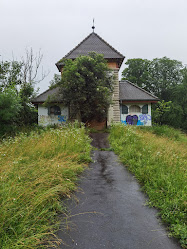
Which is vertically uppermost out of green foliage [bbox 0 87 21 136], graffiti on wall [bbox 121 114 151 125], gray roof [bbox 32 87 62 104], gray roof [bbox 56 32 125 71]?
gray roof [bbox 56 32 125 71]

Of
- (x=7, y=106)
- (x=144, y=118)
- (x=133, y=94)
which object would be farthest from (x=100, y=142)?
(x=133, y=94)

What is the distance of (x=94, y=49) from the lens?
18.9 m

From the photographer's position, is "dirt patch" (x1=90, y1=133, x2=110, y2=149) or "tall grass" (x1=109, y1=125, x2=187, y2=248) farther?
"dirt patch" (x1=90, y1=133, x2=110, y2=149)

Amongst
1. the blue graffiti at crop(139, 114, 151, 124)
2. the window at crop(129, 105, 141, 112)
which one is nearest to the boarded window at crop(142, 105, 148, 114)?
the blue graffiti at crop(139, 114, 151, 124)

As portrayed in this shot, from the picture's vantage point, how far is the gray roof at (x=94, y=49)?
59.1ft

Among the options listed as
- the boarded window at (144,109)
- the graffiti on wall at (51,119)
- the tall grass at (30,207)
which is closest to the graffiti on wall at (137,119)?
the boarded window at (144,109)

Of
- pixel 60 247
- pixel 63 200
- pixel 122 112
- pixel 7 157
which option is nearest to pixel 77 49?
pixel 122 112

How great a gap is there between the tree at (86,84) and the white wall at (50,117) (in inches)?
123

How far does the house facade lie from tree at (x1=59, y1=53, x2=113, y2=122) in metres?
2.75

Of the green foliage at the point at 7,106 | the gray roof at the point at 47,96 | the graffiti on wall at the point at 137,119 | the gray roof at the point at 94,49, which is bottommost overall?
the graffiti on wall at the point at 137,119

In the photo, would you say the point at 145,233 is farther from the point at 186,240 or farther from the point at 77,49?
the point at 77,49

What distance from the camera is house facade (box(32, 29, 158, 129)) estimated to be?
18.2 meters

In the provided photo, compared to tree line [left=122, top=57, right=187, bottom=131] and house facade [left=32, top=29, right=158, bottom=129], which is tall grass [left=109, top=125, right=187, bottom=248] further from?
tree line [left=122, top=57, right=187, bottom=131]

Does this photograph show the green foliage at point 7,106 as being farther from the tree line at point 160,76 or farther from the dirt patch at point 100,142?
the tree line at point 160,76
